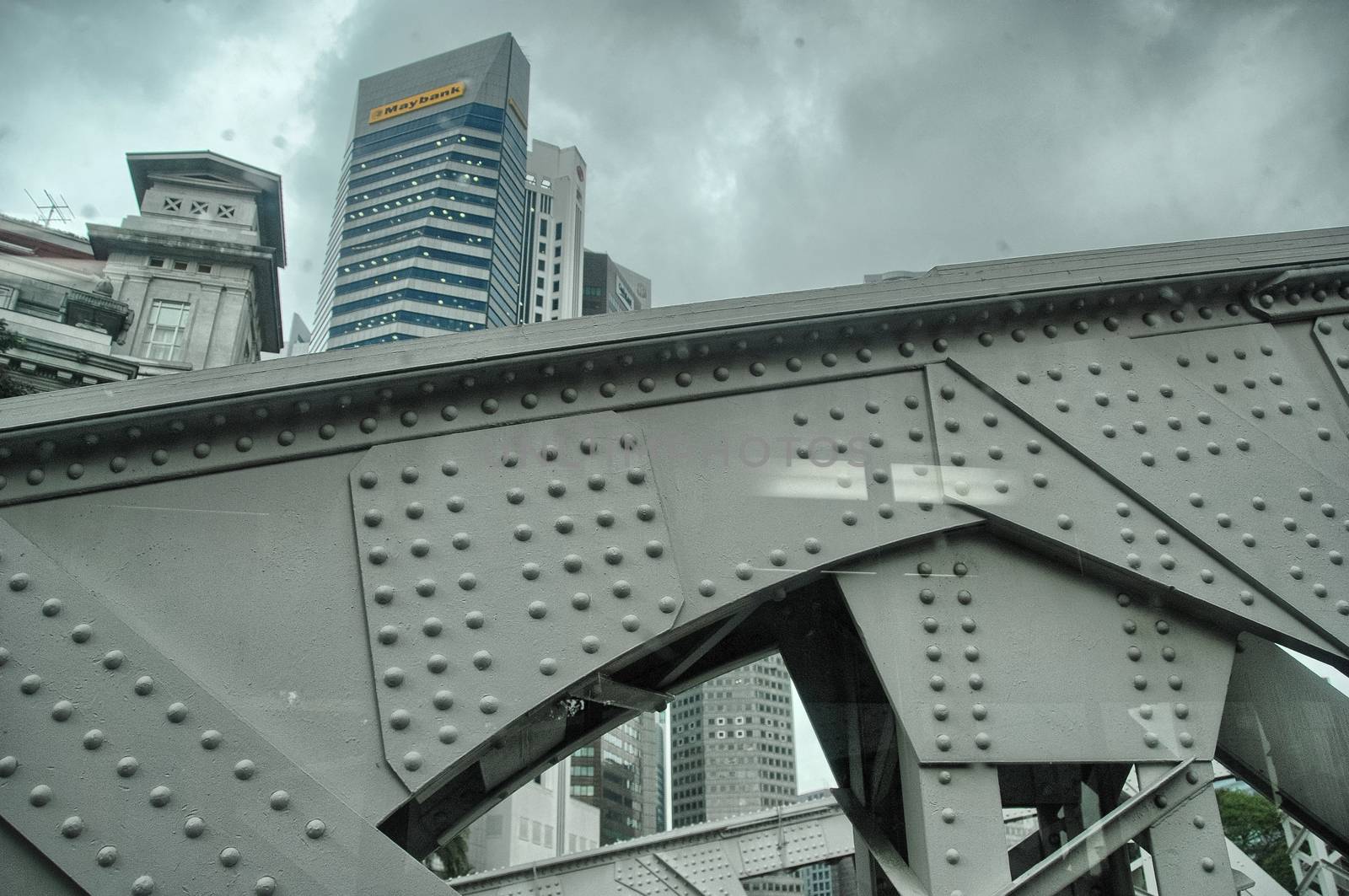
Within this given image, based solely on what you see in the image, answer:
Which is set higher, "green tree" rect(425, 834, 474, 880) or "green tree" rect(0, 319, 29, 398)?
"green tree" rect(0, 319, 29, 398)

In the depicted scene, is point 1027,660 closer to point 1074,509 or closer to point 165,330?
point 1074,509

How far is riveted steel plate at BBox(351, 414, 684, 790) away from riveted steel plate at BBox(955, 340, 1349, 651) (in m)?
1.51

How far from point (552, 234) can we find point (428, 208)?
0.79 m

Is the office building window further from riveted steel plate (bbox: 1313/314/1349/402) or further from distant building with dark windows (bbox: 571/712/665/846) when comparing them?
riveted steel plate (bbox: 1313/314/1349/402)

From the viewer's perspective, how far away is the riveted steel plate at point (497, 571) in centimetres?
291

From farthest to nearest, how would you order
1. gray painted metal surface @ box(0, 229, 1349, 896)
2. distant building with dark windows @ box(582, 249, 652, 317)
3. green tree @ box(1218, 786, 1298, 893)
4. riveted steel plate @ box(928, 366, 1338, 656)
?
distant building with dark windows @ box(582, 249, 652, 317)
green tree @ box(1218, 786, 1298, 893)
riveted steel plate @ box(928, 366, 1338, 656)
gray painted metal surface @ box(0, 229, 1349, 896)

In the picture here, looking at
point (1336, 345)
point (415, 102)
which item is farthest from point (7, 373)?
point (1336, 345)

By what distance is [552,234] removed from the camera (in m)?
5.35

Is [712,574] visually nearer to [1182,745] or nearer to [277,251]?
[1182,745]

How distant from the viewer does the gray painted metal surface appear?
2.76 m

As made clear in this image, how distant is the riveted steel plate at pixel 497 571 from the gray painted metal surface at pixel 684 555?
0.04 feet

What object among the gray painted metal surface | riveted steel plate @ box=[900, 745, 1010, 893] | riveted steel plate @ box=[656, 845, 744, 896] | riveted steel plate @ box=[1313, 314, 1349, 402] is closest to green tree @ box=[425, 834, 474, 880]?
the gray painted metal surface

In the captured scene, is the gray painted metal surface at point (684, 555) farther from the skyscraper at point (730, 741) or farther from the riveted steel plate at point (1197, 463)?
the skyscraper at point (730, 741)

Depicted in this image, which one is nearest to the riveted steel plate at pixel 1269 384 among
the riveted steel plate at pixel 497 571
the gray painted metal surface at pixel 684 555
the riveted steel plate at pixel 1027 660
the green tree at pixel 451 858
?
the gray painted metal surface at pixel 684 555
